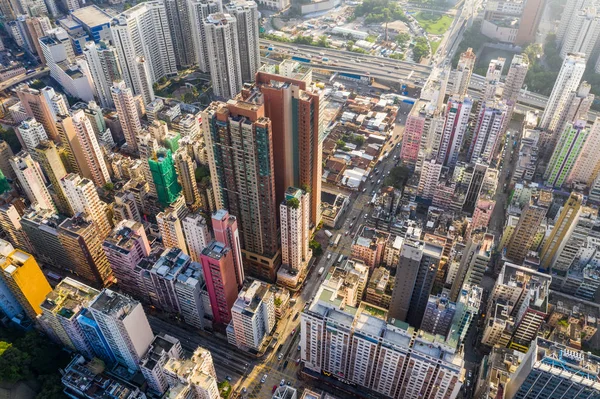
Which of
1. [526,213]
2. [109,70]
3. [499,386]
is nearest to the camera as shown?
[499,386]

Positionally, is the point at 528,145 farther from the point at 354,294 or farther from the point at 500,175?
the point at 354,294

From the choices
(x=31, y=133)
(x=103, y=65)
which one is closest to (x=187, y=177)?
(x=31, y=133)

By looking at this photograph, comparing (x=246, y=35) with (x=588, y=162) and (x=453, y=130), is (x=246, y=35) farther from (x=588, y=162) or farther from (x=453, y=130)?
(x=588, y=162)

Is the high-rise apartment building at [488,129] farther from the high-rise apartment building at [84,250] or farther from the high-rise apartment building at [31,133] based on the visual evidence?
the high-rise apartment building at [31,133]

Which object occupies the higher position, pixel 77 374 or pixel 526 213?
pixel 526 213

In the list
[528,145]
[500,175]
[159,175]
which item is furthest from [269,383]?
[528,145]
